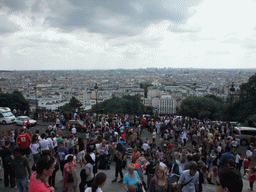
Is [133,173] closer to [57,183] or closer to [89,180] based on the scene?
[89,180]

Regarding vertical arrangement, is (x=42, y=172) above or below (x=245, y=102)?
above

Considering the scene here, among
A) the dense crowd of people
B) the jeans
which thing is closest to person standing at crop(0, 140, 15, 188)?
the dense crowd of people

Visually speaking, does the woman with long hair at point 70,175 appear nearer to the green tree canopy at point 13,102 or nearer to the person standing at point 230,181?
the person standing at point 230,181

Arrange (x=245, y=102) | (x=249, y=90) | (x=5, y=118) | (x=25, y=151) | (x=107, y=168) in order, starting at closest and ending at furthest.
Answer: (x=25, y=151), (x=107, y=168), (x=5, y=118), (x=245, y=102), (x=249, y=90)

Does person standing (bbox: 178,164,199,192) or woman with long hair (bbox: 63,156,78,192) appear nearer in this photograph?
person standing (bbox: 178,164,199,192)

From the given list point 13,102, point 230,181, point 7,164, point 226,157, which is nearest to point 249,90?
point 226,157

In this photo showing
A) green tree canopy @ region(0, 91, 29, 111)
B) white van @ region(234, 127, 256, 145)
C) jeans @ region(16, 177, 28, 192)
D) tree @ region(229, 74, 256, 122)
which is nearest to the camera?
jeans @ region(16, 177, 28, 192)

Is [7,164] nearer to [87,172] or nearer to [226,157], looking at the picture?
[87,172]

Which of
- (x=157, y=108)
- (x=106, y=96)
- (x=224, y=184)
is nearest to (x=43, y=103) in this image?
(x=106, y=96)

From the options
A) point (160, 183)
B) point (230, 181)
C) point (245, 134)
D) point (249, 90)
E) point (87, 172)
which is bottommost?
point (245, 134)

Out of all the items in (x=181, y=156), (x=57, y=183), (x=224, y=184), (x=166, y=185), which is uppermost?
(x=224, y=184)

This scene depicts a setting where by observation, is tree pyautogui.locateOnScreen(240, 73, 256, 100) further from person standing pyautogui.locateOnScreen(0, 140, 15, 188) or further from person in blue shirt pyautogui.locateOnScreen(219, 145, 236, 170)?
person standing pyautogui.locateOnScreen(0, 140, 15, 188)
